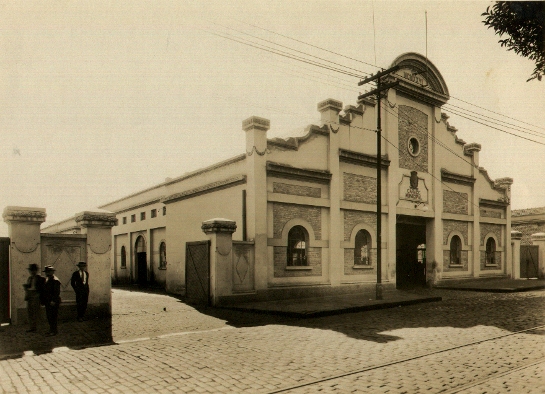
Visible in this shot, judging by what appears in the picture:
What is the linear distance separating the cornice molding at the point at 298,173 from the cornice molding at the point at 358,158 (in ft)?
3.88

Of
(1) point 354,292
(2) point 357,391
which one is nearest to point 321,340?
(2) point 357,391

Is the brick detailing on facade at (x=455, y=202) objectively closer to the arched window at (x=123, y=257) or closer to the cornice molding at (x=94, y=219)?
the cornice molding at (x=94, y=219)

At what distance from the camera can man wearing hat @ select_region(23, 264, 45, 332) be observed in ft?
32.3

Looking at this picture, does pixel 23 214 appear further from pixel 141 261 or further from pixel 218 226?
pixel 141 261

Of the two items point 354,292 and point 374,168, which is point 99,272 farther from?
point 374,168

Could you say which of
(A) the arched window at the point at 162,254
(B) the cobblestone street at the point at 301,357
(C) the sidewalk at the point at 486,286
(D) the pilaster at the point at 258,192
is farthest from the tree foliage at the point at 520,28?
(A) the arched window at the point at 162,254

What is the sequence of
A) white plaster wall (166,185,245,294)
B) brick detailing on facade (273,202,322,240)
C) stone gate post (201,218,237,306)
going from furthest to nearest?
white plaster wall (166,185,245,294) → brick detailing on facade (273,202,322,240) → stone gate post (201,218,237,306)

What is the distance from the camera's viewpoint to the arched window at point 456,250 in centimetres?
2272

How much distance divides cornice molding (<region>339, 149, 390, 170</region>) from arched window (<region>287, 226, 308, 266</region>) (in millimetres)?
3443

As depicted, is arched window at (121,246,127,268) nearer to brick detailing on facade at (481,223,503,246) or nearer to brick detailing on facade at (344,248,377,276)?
brick detailing on facade at (344,248,377,276)

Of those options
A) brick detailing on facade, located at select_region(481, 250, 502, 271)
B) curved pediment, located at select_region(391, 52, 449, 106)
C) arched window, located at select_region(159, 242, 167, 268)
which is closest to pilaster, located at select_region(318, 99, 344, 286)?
curved pediment, located at select_region(391, 52, 449, 106)

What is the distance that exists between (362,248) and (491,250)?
10.4 m

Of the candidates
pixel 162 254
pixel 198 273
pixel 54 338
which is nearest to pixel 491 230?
pixel 198 273

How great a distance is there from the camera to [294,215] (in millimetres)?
16078
